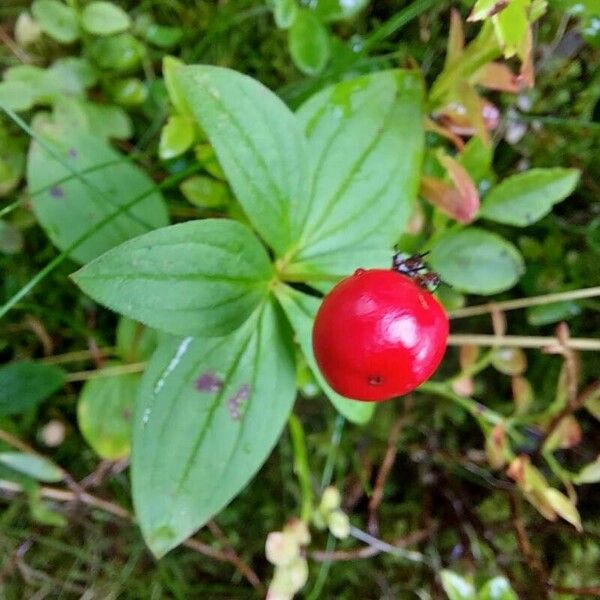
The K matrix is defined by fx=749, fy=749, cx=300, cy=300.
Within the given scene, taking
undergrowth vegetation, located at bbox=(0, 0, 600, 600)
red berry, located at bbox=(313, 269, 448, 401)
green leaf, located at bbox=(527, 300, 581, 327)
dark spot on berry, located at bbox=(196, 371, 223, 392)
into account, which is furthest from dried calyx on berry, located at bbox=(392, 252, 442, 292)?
green leaf, located at bbox=(527, 300, 581, 327)

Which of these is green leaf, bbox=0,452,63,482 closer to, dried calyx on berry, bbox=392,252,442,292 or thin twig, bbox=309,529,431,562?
thin twig, bbox=309,529,431,562

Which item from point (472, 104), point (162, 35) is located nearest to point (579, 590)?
point (472, 104)

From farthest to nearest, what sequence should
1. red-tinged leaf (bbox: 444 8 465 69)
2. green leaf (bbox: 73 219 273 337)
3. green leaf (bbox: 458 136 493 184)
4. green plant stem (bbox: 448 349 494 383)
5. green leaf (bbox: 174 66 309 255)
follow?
1. green plant stem (bbox: 448 349 494 383)
2. green leaf (bbox: 458 136 493 184)
3. red-tinged leaf (bbox: 444 8 465 69)
4. green leaf (bbox: 174 66 309 255)
5. green leaf (bbox: 73 219 273 337)

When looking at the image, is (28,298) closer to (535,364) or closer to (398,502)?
(398,502)

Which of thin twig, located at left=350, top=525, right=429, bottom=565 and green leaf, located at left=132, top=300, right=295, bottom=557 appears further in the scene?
thin twig, located at left=350, top=525, right=429, bottom=565

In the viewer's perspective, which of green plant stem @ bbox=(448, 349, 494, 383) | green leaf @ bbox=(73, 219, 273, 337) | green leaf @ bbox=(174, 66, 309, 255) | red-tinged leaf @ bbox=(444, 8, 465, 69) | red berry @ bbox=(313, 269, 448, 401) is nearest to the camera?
red berry @ bbox=(313, 269, 448, 401)

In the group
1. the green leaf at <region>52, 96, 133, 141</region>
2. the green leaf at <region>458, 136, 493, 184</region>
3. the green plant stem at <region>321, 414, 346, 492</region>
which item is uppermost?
the green leaf at <region>52, 96, 133, 141</region>

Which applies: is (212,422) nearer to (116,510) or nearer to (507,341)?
(116,510)
